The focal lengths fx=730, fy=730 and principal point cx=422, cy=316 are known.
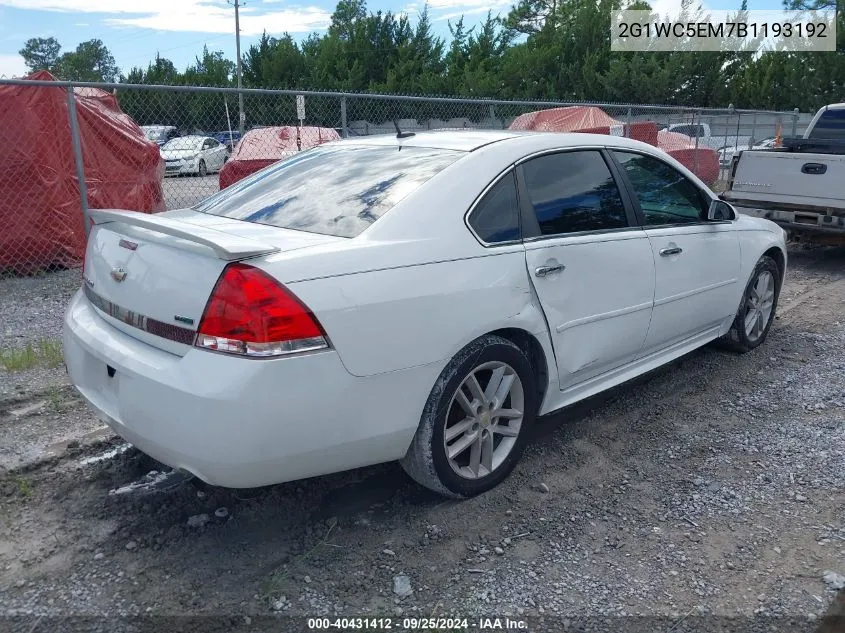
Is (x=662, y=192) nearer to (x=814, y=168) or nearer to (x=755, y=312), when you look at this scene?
(x=755, y=312)

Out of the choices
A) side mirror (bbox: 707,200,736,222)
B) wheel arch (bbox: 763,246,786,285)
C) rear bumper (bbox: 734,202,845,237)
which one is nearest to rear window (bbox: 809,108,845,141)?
rear bumper (bbox: 734,202,845,237)

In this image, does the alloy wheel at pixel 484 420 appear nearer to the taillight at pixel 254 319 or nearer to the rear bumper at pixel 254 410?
the rear bumper at pixel 254 410

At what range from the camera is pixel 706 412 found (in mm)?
4277

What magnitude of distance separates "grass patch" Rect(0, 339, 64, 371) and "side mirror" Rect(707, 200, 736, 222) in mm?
4313

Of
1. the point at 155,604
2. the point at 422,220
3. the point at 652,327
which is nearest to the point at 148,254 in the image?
the point at 422,220

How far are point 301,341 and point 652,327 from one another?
228 cm

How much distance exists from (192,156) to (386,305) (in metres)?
8.28

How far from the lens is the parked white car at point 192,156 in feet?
30.9

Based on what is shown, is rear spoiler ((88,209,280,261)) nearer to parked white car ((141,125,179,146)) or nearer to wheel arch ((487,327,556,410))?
wheel arch ((487,327,556,410))

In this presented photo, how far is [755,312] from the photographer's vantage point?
208 inches

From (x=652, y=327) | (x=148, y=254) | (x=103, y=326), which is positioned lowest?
(x=652, y=327)

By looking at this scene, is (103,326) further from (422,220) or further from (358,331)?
(422,220)

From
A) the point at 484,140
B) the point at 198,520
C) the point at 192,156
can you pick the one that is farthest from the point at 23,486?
the point at 192,156

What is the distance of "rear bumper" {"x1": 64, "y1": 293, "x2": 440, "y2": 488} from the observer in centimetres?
247
